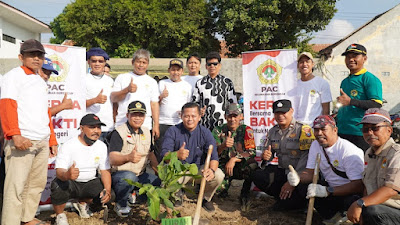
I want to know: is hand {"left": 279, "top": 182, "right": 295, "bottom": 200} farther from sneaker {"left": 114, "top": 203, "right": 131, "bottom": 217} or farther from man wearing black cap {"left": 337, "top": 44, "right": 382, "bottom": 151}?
sneaker {"left": 114, "top": 203, "right": 131, "bottom": 217}

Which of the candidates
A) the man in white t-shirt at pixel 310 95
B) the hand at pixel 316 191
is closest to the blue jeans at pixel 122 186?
the hand at pixel 316 191

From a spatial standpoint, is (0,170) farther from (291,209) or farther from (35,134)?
(291,209)

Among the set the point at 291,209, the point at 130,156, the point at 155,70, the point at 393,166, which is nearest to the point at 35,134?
the point at 130,156

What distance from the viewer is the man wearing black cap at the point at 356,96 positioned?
4180mm

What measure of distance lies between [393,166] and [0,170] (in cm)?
426

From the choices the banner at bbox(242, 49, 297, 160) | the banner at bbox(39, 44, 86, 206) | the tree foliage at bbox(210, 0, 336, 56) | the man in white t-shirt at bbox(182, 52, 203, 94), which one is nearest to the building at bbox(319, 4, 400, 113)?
the tree foliage at bbox(210, 0, 336, 56)

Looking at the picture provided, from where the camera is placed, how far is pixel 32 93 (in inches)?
147

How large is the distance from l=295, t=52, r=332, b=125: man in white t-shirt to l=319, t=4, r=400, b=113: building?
1486cm

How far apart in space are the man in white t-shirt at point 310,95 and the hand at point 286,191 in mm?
1082

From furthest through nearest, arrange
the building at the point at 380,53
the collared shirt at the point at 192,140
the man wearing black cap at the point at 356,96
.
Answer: the building at the point at 380,53 < the collared shirt at the point at 192,140 < the man wearing black cap at the point at 356,96

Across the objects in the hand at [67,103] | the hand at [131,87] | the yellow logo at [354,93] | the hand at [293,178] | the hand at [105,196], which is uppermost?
the hand at [131,87]

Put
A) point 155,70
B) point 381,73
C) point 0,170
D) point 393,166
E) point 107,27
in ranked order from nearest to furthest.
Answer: point 393,166
point 0,170
point 155,70
point 381,73
point 107,27

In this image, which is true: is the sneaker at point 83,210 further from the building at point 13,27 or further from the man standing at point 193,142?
the building at point 13,27

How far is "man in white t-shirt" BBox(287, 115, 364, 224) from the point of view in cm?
374
